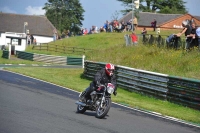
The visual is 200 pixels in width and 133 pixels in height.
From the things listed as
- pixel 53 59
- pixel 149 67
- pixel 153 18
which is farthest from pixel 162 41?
pixel 153 18

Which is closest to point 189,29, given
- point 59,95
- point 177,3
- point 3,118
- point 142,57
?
point 142,57

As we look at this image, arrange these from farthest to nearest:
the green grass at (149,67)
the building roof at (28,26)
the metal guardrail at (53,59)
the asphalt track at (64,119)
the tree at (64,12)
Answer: the tree at (64,12) → the building roof at (28,26) → the metal guardrail at (53,59) → the green grass at (149,67) → the asphalt track at (64,119)

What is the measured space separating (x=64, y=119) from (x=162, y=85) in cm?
865

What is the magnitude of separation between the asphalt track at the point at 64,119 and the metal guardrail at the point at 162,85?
8.82 feet

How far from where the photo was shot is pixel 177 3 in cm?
11662

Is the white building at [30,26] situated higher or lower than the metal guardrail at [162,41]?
higher

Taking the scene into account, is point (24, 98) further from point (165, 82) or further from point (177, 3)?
point (177, 3)

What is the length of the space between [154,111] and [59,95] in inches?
169

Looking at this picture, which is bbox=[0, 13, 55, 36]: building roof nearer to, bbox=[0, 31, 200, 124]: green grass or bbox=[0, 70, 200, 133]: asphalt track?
bbox=[0, 31, 200, 124]: green grass

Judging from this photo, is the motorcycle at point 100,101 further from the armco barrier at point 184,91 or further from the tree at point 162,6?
the tree at point 162,6

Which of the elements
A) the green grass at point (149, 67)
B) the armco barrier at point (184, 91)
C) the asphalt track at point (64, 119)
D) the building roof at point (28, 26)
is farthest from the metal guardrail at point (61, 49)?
the building roof at point (28, 26)

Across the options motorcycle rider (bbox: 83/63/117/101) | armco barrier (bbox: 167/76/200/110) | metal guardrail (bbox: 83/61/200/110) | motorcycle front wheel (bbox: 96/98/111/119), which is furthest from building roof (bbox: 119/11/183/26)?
motorcycle front wheel (bbox: 96/98/111/119)

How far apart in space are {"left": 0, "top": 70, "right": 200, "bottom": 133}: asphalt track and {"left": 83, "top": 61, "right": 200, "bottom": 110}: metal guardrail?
2689mm

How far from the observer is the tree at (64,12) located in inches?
4643
